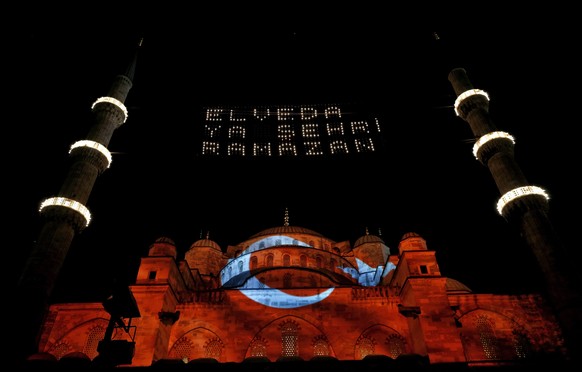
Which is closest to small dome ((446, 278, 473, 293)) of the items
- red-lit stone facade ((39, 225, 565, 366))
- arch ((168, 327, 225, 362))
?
red-lit stone facade ((39, 225, 565, 366))

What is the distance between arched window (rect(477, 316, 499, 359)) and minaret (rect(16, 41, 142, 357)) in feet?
59.4

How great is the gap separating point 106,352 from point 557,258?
17.3 meters

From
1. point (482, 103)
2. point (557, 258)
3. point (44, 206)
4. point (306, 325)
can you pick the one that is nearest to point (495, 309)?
point (557, 258)

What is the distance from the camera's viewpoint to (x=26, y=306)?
15.5 metres

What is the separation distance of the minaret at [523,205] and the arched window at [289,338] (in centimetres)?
1064

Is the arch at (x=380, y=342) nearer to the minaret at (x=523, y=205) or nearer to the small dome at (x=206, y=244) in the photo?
the minaret at (x=523, y=205)

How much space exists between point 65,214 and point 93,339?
5.60 metres

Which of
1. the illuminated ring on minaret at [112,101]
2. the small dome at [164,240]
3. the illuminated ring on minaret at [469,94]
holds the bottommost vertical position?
the small dome at [164,240]

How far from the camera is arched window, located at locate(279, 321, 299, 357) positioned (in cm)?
1762

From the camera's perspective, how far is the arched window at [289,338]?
1762 cm

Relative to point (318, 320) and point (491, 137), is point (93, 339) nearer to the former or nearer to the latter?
point (318, 320)

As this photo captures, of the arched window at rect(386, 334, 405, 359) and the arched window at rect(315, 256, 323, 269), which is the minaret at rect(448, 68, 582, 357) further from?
the arched window at rect(315, 256, 323, 269)

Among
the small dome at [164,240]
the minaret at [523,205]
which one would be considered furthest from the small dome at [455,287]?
the small dome at [164,240]

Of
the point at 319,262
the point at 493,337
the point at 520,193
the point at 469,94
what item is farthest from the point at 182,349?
the point at 469,94
